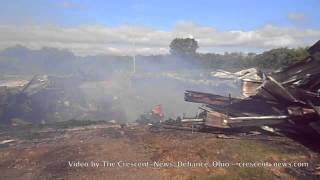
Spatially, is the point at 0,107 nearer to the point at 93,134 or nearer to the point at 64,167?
the point at 93,134

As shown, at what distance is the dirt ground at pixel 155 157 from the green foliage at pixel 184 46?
156 ft

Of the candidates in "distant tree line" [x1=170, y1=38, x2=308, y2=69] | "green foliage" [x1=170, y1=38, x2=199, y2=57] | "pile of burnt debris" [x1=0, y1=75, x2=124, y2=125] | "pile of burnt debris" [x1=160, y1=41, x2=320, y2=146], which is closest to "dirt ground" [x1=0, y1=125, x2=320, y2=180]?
"pile of burnt debris" [x1=160, y1=41, x2=320, y2=146]

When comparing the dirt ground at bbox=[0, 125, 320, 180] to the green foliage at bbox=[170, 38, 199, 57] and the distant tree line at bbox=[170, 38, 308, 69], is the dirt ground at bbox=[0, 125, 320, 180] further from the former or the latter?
the green foliage at bbox=[170, 38, 199, 57]

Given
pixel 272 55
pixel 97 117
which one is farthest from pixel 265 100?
pixel 272 55

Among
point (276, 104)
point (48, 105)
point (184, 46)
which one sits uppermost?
point (184, 46)

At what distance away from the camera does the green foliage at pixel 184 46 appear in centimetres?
5697

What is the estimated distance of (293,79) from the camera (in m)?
9.46

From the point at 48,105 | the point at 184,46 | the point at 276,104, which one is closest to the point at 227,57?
the point at 184,46

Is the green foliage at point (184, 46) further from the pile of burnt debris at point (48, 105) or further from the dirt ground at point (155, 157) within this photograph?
the dirt ground at point (155, 157)

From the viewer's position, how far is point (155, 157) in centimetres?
770

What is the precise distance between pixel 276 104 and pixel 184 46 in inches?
1946

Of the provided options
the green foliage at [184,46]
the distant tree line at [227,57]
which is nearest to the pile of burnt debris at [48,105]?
the distant tree line at [227,57]

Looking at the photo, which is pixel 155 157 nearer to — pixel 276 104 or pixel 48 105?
pixel 276 104

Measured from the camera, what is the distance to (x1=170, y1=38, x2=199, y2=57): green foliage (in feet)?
187
